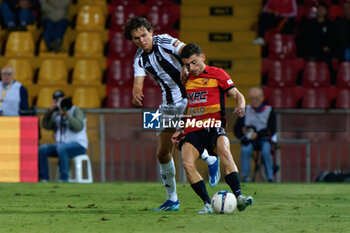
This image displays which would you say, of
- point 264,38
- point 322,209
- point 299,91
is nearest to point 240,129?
point 299,91

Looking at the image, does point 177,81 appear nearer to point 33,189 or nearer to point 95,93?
point 33,189

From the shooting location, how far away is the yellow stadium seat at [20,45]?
16.9m

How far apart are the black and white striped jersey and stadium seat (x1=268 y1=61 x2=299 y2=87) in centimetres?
851

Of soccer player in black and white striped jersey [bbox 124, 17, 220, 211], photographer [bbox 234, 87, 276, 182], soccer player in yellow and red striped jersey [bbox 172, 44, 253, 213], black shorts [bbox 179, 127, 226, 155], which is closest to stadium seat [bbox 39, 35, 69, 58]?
photographer [bbox 234, 87, 276, 182]

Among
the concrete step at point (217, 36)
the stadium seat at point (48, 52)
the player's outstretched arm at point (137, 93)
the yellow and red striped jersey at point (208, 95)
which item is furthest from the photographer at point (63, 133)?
the yellow and red striped jersey at point (208, 95)

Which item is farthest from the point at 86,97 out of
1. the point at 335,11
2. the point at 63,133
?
the point at 335,11

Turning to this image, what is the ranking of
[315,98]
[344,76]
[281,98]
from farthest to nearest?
[344,76]
[315,98]
[281,98]

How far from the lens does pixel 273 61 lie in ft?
54.6

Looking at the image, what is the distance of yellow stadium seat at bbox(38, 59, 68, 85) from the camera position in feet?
Result: 53.3

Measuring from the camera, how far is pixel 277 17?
17297 millimetres

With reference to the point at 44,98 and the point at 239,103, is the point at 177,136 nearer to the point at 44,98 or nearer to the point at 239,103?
the point at 239,103

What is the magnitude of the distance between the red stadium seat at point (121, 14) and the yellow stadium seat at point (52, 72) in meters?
1.80

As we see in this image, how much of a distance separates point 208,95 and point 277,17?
10.1 meters

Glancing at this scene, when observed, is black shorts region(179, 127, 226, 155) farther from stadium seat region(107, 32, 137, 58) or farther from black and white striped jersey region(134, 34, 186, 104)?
stadium seat region(107, 32, 137, 58)
